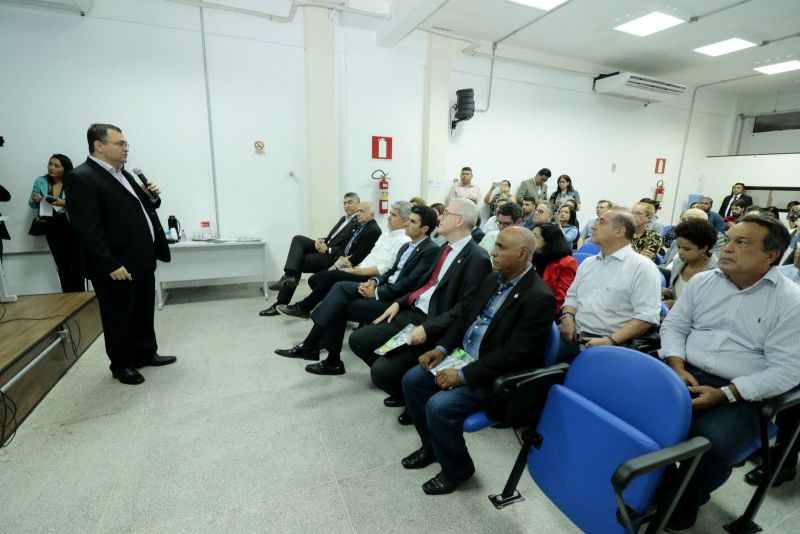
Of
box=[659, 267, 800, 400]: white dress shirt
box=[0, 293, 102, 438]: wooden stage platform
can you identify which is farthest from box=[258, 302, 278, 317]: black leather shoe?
box=[659, 267, 800, 400]: white dress shirt

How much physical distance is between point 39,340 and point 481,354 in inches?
106

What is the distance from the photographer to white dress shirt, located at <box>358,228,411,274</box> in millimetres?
3222

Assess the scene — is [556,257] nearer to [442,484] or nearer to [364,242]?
[442,484]

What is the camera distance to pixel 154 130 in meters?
4.14

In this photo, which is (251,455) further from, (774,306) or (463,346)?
(774,306)

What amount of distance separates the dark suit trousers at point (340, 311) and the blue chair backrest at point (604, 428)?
1.43m

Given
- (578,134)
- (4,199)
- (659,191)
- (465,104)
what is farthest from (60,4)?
(659,191)

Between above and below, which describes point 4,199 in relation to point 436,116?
below

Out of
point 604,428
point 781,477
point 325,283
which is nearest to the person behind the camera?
point 604,428

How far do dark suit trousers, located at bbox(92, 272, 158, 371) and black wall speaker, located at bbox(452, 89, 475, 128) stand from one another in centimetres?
441

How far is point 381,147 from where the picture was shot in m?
5.13

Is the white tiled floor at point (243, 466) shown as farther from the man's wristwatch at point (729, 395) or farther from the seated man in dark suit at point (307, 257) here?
the seated man in dark suit at point (307, 257)

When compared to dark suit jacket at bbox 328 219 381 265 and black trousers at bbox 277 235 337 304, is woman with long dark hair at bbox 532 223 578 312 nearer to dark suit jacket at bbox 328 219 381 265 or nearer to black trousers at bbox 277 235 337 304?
dark suit jacket at bbox 328 219 381 265

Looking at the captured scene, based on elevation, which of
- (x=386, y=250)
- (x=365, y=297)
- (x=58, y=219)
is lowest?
(x=365, y=297)
